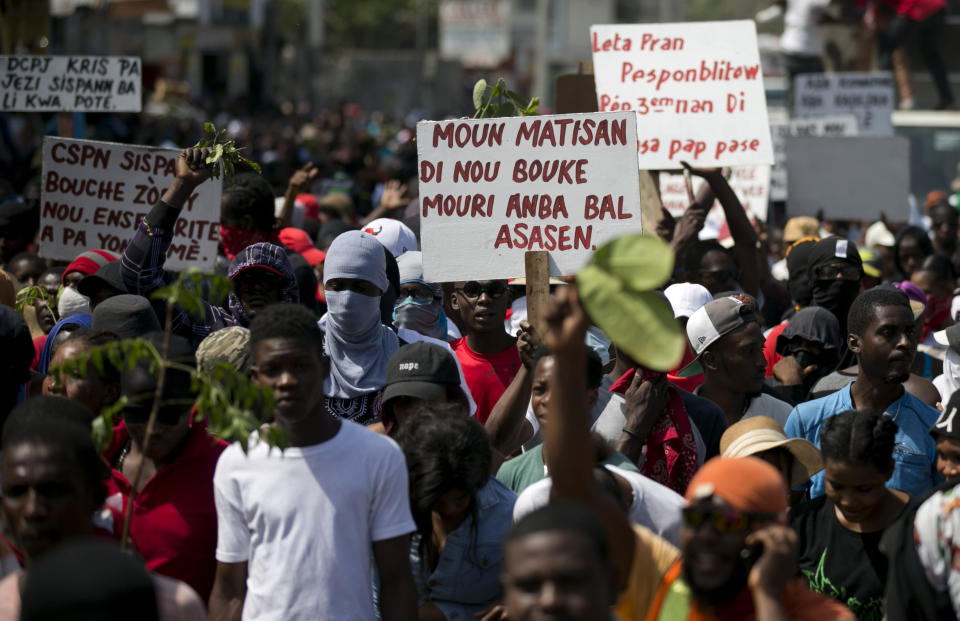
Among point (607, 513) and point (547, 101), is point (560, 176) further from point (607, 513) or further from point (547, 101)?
point (547, 101)

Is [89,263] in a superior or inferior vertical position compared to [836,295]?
superior

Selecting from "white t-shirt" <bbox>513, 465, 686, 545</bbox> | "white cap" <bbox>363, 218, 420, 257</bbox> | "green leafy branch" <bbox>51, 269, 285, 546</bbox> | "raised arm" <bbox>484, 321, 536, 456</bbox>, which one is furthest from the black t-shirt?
"white cap" <bbox>363, 218, 420, 257</bbox>

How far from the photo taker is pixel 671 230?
796 centimetres

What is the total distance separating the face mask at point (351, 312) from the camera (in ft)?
17.1

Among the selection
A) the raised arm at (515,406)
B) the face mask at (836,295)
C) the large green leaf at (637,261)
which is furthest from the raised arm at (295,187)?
the large green leaf at (637,261)

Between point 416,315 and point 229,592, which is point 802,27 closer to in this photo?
point 416,315

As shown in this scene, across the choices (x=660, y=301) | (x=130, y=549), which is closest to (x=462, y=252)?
(x=130, y=549)

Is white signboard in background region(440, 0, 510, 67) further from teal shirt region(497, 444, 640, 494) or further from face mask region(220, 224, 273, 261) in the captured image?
teal shirt region(497, 444, 640, 494)

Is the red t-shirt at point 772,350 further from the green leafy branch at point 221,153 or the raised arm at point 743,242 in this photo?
the green leafy branch at point 221,153

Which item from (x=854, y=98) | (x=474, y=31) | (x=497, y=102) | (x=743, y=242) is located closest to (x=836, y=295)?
(x=743, y=242)

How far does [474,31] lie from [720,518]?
71.1m

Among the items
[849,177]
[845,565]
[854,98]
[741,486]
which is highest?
[854,98]

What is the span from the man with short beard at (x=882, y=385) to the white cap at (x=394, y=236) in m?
2.55

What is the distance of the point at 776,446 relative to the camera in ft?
14.5
